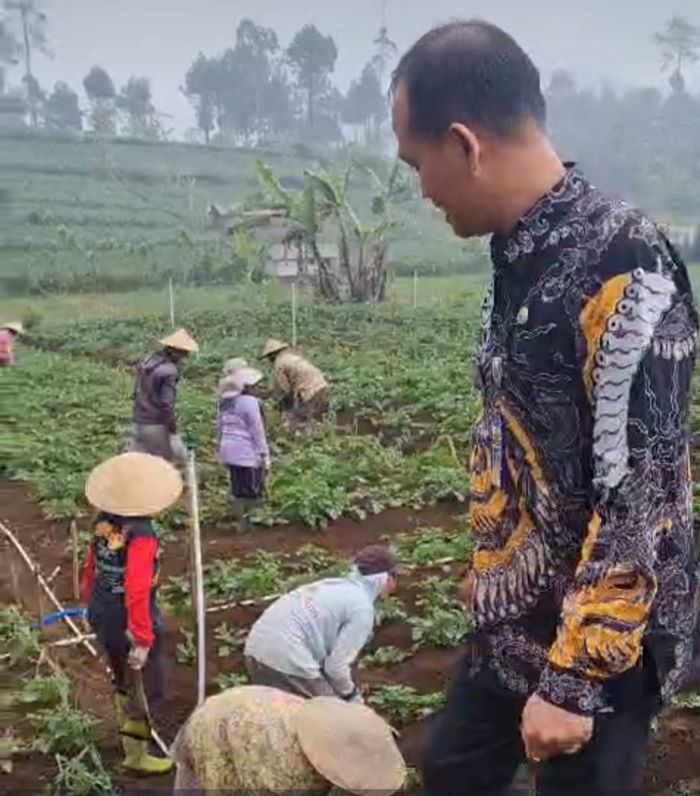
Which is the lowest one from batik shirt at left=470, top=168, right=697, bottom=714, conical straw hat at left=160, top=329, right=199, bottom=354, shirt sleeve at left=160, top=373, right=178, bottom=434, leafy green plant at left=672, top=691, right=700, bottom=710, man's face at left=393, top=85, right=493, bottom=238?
leafy green plant at left=672, top=691, right=700, bottom=710

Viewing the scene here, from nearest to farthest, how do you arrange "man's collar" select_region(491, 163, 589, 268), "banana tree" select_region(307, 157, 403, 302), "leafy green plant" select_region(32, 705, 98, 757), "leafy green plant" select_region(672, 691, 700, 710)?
"man's collar" select_region(491, 163, 589, 268), "leafy green plant" select_region(32, 705, 98, 757), "leafy green plant" select_region(672, 691, 700, 710), "banana tree" select_region(307, 157, 403, 302)

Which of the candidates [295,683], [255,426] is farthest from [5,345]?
[295,683]

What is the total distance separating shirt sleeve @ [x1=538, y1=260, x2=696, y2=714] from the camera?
145cm

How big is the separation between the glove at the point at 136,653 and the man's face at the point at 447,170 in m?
2.30

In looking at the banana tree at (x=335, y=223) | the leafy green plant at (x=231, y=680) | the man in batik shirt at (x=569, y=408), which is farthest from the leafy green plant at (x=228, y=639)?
the banana tree at (x=335, y=223)

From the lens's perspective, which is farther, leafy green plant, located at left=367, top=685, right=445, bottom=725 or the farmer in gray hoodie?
leafy green plant, located at left=367, top=685, right=445, bottom=725

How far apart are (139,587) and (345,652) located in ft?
2.24

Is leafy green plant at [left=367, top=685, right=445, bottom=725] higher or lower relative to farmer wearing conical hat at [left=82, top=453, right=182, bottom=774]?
lower

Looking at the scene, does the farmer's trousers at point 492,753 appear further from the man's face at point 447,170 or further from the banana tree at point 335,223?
the banana tree at point 335,223

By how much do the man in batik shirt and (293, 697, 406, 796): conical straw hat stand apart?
0.71m

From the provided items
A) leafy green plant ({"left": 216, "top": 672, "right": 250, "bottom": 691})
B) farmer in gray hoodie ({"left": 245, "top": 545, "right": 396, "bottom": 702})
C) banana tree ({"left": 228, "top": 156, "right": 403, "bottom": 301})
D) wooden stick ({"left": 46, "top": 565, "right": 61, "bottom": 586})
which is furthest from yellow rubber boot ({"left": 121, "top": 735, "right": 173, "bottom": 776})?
banana tree ({"left": 228, "top": 156, "right": 403, "bottom": 301})

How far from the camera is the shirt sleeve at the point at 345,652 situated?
3.49 metres

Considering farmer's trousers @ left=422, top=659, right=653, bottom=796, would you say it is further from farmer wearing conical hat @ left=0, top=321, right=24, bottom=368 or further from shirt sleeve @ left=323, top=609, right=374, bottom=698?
farmer wearing conical hat @ left=0, top=321, right=24, bottom=368

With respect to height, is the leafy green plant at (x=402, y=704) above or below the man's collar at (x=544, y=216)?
below
